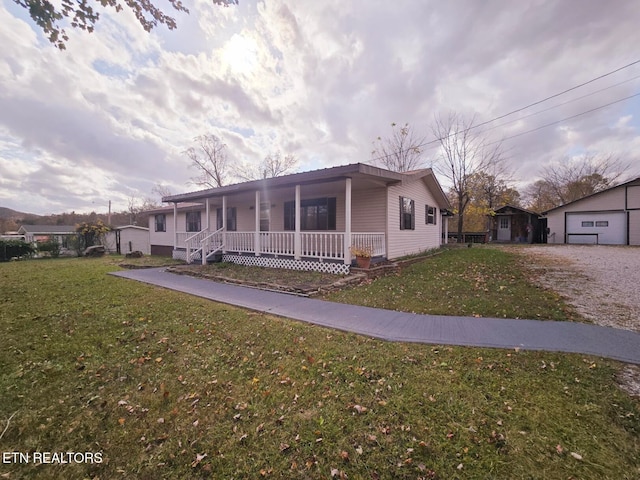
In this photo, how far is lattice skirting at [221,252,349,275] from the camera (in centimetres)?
903

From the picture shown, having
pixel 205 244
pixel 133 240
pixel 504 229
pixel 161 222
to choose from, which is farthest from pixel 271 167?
pixel 504 229

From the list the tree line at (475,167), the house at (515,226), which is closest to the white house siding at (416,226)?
the tree line at (475,167)

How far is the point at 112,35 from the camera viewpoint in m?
6.52

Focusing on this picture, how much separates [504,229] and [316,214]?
77.3ft

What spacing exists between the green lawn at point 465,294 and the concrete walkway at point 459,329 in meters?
0.41

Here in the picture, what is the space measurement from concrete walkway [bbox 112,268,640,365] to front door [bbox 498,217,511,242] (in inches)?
1044

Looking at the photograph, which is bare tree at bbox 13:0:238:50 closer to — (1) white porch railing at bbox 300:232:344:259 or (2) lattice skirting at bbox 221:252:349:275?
(1) white porch railing at bbox 300:232:344:259

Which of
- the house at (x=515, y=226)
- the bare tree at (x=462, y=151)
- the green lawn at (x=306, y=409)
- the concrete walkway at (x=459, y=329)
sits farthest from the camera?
the house at (x=515, y=226)

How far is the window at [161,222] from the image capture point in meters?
19.4

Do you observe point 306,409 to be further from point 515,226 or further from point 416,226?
point 515,226

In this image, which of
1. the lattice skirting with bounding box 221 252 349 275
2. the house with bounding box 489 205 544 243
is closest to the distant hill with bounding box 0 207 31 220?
the lattice skirting with bounding box 221 252 349 275

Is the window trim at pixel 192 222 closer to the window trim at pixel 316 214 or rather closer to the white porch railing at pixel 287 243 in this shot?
the white porch railing at pixel 287 243

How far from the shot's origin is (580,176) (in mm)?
31000

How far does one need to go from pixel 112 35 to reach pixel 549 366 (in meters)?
10.6
